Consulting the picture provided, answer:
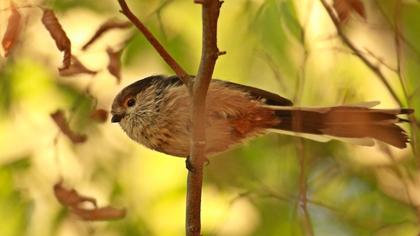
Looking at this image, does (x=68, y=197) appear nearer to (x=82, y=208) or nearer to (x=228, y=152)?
(x=82, y=208)

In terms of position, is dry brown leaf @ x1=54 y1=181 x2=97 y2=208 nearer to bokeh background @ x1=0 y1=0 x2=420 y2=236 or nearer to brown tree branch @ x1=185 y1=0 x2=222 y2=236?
bokeh background @ x1=0 y1=0 x2=420 y2=236

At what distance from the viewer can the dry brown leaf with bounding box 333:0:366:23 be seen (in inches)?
101

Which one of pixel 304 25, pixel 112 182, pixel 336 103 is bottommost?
pixel 112 182

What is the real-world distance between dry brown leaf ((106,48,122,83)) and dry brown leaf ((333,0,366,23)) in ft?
2.60

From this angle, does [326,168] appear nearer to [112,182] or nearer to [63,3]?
[112,182]

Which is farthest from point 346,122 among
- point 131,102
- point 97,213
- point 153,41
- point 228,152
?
point 153,41

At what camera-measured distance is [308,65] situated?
3303 mm

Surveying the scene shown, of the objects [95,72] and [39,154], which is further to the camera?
[39,154]

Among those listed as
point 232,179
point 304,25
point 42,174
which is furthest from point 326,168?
point 42,174

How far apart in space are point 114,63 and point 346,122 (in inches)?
30.6

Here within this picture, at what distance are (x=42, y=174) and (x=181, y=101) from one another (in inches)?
32.2

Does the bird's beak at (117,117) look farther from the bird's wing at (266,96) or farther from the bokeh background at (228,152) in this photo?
the bird's wing at (266,96)

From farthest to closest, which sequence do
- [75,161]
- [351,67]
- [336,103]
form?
1. [75,161]
2. [351,67]
3. [336,103]

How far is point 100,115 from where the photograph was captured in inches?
129
